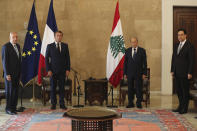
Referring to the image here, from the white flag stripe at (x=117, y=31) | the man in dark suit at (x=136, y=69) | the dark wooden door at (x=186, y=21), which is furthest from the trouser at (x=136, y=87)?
→ the dark wooden door at (x=186, y=21)

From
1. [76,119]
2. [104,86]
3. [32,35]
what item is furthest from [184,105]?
[32,35]

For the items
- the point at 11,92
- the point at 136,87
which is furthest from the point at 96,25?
the point at 11,92

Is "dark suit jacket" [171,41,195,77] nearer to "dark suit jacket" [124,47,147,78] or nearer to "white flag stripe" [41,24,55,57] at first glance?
"dark suit jacket" [124,47,147,78]

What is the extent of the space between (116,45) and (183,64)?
196 cm

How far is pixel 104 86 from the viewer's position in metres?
6.95

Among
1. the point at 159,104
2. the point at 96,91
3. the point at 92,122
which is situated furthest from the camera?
the point at 159,104

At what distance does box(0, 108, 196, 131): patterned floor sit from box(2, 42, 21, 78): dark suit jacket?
897 mm

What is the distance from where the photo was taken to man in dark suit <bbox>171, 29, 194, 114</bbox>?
586 centimetres

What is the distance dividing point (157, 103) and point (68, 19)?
11.8 ft

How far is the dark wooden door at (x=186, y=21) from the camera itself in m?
8.72

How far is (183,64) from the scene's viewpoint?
5.92 meters

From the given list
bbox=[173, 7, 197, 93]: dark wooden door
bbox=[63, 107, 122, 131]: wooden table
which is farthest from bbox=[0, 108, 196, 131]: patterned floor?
bbox=[173, 7, 197, 93]: dark wooden door

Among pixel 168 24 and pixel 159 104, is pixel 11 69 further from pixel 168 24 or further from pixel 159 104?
pixel 168 24

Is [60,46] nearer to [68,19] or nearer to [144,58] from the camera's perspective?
[144,58]
